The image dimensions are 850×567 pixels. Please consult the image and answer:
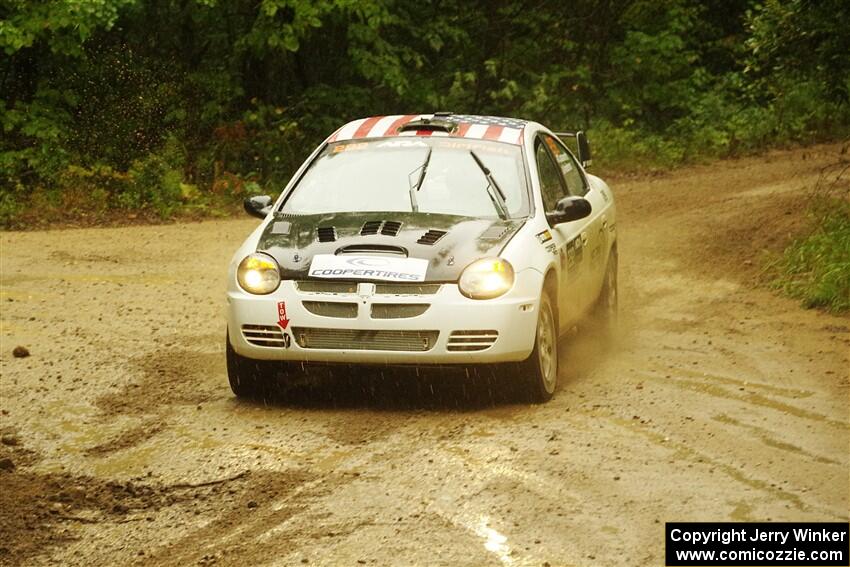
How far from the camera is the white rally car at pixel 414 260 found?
25.4 feet

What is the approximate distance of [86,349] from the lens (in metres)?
10.1

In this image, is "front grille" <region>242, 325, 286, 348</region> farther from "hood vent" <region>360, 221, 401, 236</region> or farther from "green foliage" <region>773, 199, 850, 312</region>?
"green foliage" <region>773, 199, 850, 312</region>

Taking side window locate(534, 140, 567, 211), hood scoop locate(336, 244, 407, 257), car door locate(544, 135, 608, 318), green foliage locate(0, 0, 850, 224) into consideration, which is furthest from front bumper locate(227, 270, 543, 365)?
green foliage locate(0, 0, 850, 224)

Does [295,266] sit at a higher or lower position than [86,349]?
higher

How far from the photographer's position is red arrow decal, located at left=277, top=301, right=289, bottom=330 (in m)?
7.83

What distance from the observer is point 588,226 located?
9.84 metres

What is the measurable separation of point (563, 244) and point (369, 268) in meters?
1.55

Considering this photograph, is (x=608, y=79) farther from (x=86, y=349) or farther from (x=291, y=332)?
(x=291, y=332)

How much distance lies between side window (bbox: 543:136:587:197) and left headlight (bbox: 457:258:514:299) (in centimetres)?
206

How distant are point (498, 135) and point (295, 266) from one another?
2.01 metres

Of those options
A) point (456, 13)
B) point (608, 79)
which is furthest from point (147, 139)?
point (608, 79)

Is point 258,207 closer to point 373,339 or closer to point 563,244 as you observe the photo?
point 373,339

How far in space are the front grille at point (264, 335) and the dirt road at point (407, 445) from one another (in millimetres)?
413

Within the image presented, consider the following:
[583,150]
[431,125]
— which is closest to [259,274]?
[431,125]
